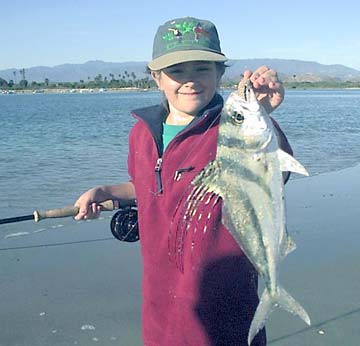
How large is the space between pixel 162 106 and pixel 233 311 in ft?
3.94

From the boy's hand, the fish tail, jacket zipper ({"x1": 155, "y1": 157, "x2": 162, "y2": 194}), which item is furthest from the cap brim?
the fish tail

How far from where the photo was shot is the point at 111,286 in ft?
22.3

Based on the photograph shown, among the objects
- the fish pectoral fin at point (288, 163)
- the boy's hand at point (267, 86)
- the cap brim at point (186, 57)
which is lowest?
the fish pectoral fin at point (288, 163)

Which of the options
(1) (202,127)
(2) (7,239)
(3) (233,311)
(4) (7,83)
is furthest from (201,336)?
(4) (7,83)

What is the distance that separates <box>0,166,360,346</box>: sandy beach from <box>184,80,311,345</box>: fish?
291cm

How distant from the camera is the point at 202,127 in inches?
118

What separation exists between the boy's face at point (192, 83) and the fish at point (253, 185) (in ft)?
1.41

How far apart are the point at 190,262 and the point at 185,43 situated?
1.12m

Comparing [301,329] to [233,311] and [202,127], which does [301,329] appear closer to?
[233,311]

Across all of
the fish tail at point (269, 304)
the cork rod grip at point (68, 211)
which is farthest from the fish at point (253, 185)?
the cork rod grip at point (68, 211)

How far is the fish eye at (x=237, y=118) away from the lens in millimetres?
2438

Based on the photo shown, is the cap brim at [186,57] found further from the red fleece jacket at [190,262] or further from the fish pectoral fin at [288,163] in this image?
the fish pectoral fin at [288,163]

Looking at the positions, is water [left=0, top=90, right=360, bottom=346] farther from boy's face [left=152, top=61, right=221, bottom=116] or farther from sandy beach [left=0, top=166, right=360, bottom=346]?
boy's face [left=152, top=61, right=221, bottom=116]

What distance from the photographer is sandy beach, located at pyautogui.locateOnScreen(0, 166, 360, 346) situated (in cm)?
558
